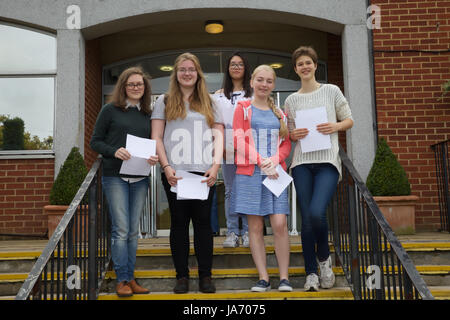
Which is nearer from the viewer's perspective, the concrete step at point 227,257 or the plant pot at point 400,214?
the concrete step at point 227,257

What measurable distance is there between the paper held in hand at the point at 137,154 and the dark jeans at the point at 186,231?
29 cm

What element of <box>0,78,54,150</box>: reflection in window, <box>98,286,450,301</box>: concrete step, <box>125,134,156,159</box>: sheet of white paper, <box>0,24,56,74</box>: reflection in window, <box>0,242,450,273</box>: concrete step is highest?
<box>0,24,56,74</box>: reflection in window

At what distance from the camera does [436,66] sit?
20.0 ft

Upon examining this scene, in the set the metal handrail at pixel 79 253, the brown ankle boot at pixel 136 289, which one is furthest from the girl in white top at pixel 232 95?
the metal handrail at pixel 79 253

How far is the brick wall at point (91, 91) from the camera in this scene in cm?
→ 649

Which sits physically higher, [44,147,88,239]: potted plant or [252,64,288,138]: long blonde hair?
[252,64,288,138]: long blonde hair

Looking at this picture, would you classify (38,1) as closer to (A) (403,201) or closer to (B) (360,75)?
(B) (360,75)

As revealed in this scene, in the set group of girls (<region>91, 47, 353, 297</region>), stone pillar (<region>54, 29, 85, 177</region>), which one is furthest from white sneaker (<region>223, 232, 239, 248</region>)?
stone pillar (<region>54, 29, 85, 177</region>)

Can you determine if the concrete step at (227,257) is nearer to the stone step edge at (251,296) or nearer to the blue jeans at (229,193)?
the blue jeans at (229,193)

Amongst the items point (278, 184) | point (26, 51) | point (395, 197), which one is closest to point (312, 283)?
point (278, 184)

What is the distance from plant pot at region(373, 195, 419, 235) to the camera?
5273mm

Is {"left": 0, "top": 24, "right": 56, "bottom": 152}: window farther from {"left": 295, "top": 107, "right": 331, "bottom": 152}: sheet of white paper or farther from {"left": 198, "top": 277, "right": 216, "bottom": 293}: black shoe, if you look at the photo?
{"left": 295, "top": 107, "right": 331, "bottom": 152}: sheet of white paper

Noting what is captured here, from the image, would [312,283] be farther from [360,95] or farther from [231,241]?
[360,95]

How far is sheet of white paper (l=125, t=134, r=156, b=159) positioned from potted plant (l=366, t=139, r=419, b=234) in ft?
9.37
